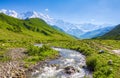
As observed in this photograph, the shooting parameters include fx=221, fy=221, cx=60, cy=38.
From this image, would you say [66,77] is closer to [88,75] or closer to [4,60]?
[88,75]

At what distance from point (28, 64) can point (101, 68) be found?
1966cm

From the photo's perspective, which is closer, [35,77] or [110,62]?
[35,77]

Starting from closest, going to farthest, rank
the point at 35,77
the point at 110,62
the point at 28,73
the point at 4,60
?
the point at 35,77
the point at 28,73
the point at 110,62
the point at 4,60

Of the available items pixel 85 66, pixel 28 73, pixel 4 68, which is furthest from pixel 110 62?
pixel 4 68

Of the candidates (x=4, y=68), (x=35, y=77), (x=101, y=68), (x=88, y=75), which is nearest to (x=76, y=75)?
(x=88, y=75)

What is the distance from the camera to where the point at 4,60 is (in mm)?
60812

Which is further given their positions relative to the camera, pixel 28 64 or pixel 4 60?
pixel 4 60

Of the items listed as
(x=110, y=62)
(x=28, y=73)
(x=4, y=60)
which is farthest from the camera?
(x=4, y=60)

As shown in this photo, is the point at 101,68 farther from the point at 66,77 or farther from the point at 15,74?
the point at 15,74

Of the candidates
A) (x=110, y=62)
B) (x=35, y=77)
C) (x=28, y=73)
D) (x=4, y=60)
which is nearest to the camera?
(x=35, y=77)

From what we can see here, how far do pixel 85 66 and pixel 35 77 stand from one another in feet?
51.4

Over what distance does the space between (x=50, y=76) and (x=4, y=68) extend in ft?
35.7

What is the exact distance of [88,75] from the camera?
4716 centimetres

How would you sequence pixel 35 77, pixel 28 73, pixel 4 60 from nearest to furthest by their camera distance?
pixel 35 77
pixel 28 73
pixel 4 60
